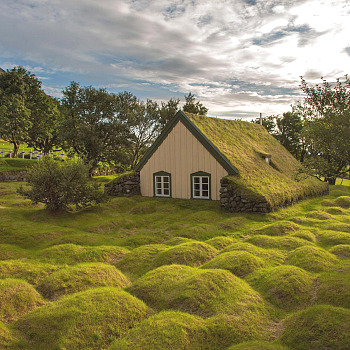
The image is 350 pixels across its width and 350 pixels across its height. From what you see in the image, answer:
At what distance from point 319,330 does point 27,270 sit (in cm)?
919

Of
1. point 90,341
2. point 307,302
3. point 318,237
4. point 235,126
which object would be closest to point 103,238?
point 90,341

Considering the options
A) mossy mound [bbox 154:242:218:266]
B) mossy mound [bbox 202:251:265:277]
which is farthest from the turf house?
mossy mound [bbox 202:251:265:277]

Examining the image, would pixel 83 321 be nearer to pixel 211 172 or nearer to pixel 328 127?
pixel 328 127

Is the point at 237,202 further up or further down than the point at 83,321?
further up

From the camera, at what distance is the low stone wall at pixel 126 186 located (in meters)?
25.5

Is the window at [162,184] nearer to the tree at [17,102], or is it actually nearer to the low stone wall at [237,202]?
the low stone wall at [237,202]

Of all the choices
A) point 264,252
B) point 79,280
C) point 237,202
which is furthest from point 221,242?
point 237,202

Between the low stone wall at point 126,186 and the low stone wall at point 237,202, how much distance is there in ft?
27.7

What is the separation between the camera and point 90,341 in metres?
6.25

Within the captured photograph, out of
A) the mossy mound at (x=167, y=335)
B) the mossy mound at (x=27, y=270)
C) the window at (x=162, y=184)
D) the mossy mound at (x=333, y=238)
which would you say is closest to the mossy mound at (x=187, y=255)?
the mossy mound at (x=27, y=270)

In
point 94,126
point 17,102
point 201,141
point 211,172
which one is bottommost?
point 211,172

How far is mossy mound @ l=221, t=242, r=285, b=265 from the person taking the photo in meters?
11.2

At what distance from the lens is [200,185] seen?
22781 millimetres

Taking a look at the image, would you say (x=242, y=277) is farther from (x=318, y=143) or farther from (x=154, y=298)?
(x=318, y=143)
